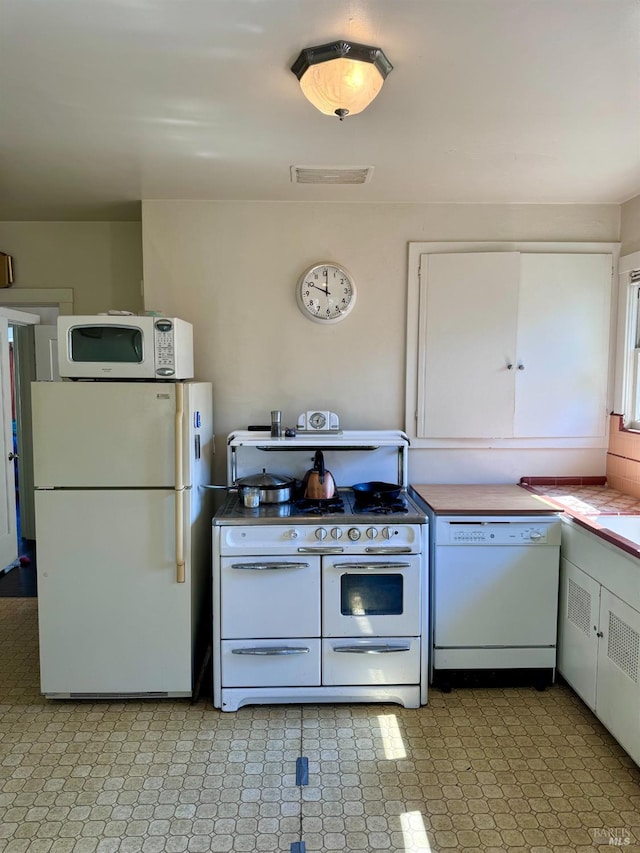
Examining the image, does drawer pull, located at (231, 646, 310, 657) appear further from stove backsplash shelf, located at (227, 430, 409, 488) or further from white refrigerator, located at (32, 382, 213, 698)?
stove backsplash shelf, located at (227, 430, 409, 488)

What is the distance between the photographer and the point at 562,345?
3.08 metres

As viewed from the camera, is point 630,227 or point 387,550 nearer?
point 387,550

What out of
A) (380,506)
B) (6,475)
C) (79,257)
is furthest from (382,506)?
(6,475)

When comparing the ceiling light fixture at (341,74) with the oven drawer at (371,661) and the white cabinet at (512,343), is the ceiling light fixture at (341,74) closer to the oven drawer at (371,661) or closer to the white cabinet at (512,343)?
the white cabinet at (512,343)

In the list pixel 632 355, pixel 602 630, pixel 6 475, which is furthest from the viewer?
pixel 6 475

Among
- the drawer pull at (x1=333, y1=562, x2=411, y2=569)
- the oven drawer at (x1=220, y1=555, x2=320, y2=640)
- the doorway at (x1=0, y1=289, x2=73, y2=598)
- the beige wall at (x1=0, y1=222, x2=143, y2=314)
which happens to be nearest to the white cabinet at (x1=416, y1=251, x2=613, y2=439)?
the drawer pull at (x1=333, y1=562, x2=411, y2=569)

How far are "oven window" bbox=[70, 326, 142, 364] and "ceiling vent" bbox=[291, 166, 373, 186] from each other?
1.12 m

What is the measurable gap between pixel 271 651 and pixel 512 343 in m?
2.14

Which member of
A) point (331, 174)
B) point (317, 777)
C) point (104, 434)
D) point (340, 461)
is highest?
point (331, 174)

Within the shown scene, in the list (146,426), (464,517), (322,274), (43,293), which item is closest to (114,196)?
(43,293)

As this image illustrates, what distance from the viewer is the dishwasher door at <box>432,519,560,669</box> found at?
8.28ft

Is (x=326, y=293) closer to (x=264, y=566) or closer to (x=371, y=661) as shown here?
(x=264, y=566)

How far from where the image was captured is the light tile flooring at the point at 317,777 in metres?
1.75

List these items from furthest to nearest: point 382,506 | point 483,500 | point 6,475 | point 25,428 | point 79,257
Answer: point 25,428
point 6,475
point 79,257
point 483,500
point 382,506
